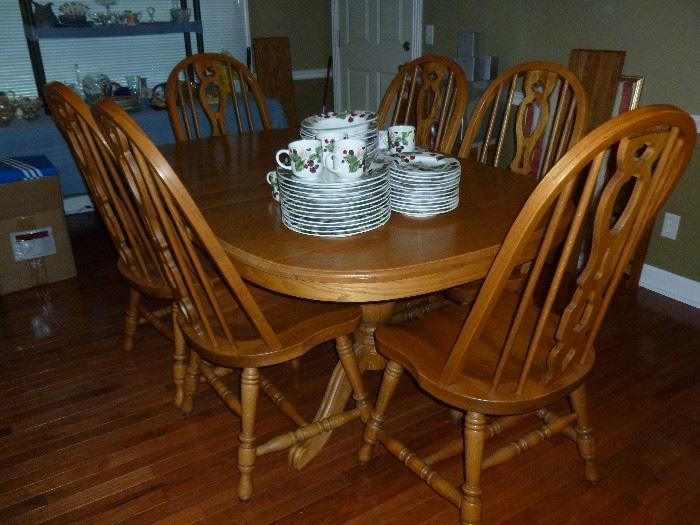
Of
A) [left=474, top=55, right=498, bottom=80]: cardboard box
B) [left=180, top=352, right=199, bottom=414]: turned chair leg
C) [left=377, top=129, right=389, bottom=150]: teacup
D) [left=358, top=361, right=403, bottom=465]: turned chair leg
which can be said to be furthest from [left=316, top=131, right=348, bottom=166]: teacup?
[left=474, top=55, right=498, bottom=80]: cardboard box

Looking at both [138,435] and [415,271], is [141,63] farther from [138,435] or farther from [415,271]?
[415,271]

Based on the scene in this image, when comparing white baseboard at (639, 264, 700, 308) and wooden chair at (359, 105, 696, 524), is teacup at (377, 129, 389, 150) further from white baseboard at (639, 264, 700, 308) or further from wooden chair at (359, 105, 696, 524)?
white baseboard at (639, 264, 700, 308)

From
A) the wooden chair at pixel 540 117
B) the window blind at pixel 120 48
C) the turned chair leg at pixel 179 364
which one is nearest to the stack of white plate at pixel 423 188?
the wooden chair at pixel 540 117

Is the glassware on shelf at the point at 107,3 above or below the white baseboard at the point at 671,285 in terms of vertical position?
above

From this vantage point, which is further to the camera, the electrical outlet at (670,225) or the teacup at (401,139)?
the electrical outlet at (670,225)

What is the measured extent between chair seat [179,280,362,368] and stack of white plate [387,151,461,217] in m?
0.33

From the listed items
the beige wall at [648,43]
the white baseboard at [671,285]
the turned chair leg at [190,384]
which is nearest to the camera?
the turned chair leg at [190,384]

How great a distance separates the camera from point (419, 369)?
1352 mm

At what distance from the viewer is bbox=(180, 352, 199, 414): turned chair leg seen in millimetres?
1845

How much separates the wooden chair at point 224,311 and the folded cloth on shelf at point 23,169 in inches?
53.8

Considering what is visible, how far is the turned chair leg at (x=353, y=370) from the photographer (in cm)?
161

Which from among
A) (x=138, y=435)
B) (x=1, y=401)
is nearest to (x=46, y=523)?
(x=138, y=435)

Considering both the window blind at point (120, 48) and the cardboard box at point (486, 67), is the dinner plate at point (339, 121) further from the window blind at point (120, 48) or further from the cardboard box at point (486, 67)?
the window blind at point (120, 48)

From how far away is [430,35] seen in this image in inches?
155
